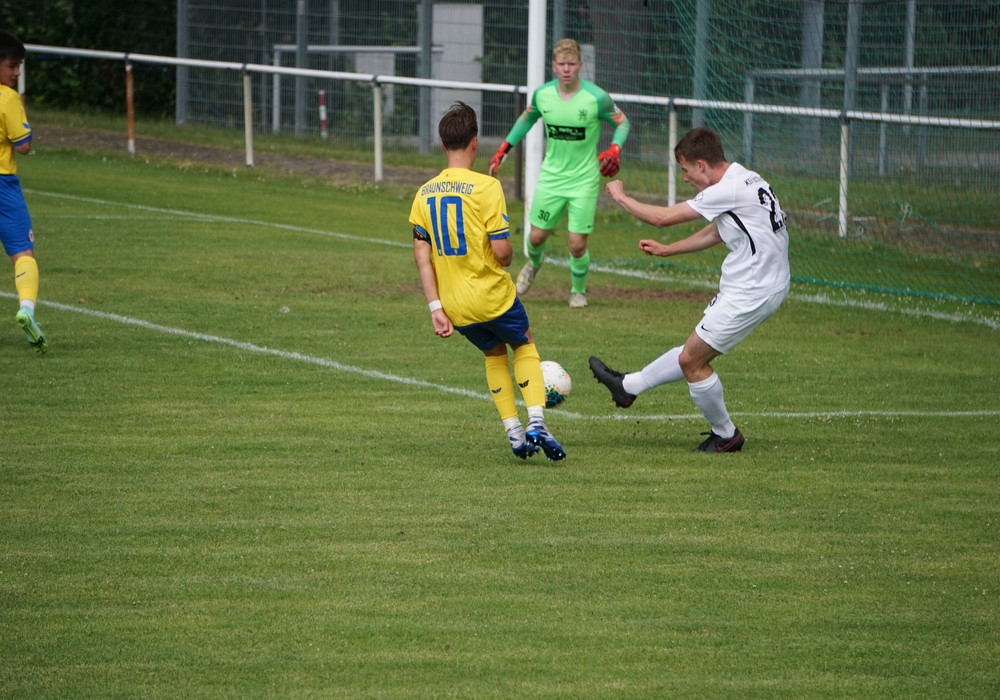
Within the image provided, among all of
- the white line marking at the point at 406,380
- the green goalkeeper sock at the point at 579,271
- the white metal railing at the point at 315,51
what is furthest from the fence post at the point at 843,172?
the white metal railing at the point at 315,51

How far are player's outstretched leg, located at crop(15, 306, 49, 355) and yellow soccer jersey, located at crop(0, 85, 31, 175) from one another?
3.56 feet

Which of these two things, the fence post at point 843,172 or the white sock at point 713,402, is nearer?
the white sock at point 713,402

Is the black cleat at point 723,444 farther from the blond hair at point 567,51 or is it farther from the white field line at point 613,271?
the white field line at point 613,271

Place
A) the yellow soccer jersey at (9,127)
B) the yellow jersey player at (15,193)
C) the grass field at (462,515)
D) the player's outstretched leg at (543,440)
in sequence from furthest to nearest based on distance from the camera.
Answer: the yellow soccer jersey at (9,127)
the yellow jersey player at (15,193)
the player's outstretched leg at (543,440)
the grass field at (462,515)

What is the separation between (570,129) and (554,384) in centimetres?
465

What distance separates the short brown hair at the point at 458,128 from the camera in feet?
21.3

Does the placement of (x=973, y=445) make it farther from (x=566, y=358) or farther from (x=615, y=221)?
(x=615, y=221)

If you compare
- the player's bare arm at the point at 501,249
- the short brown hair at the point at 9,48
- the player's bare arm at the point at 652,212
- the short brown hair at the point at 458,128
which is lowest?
the player's bare arm at the point at 501,249

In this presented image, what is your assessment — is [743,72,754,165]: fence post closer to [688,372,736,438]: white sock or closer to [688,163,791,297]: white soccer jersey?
[688,163,791,297]: white soccer jersey

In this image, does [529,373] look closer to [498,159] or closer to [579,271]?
[498,159]

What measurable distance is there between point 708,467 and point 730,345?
0.71 meters

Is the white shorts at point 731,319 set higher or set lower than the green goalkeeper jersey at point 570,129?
lower

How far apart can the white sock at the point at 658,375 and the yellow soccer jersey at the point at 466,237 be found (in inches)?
41.1

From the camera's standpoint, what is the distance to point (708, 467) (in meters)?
6.81
